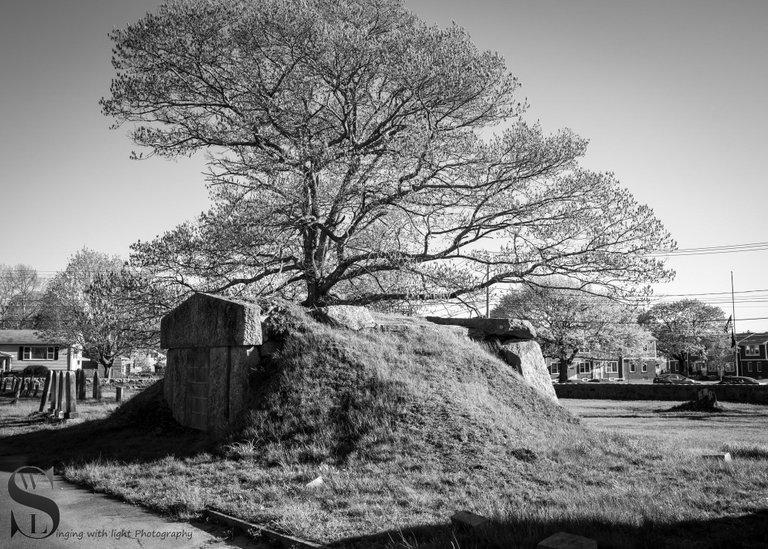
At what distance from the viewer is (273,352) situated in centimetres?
1037

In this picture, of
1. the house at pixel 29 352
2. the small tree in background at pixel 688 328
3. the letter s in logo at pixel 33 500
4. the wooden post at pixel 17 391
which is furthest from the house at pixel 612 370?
the letter s in logo at pixel 33 500

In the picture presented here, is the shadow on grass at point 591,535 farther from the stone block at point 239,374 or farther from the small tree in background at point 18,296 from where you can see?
the small tree in background at point 18,296

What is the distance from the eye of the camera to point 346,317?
450 inches

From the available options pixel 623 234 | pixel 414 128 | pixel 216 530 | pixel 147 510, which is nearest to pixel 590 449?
pixel 216 530

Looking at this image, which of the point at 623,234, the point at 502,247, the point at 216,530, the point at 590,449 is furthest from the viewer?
the point at 502,247

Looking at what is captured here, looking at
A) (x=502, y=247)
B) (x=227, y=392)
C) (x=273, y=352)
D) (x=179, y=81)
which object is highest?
(x=179, y=81)

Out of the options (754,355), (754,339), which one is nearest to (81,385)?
(754,355)

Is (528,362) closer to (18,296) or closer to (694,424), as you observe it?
(694,424)

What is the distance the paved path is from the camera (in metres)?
5.53

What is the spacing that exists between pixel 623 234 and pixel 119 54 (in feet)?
45.5

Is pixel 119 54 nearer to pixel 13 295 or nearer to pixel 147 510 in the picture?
pixel 147 510

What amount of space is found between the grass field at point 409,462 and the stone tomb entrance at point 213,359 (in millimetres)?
385

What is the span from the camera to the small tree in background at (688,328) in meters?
79.9

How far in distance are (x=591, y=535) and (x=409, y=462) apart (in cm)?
304
